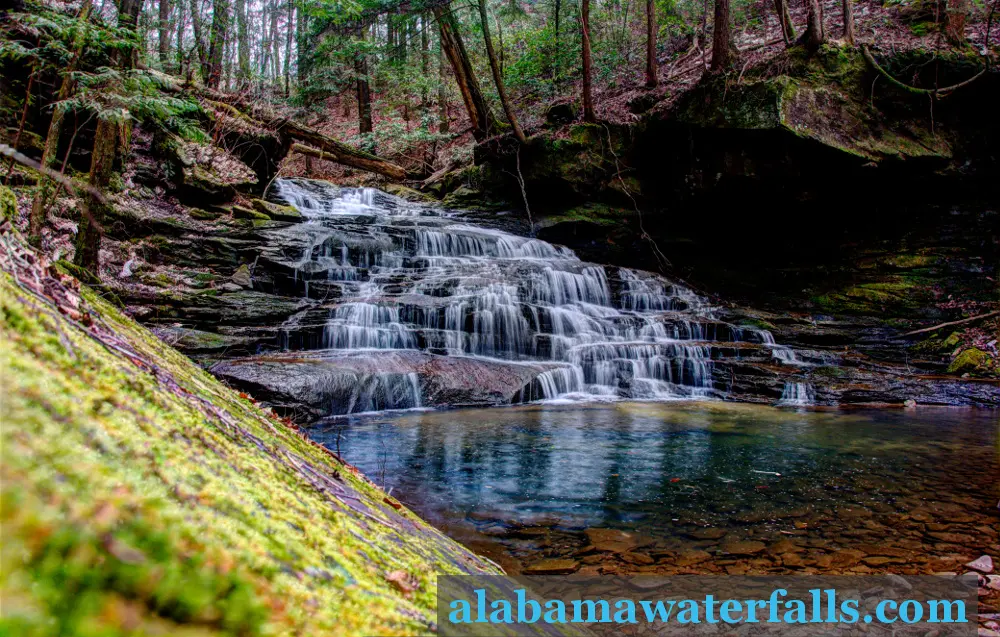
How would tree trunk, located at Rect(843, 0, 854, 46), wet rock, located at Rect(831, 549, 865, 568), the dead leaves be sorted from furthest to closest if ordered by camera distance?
tree trunk, located at Rect(843, 0, 854, 46) < wet rock, located at Rect(831, 549, 865, 568) < the dead leaves

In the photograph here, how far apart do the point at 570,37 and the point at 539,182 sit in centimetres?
739

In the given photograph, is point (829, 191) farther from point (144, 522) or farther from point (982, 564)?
point (144, 522)

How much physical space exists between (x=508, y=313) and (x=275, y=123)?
9.58m

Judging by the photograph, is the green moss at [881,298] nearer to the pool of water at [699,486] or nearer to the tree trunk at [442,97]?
the pool of water at [699,486]

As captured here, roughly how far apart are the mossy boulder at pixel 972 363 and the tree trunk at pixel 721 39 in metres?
8.11

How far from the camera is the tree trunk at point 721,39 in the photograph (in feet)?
40.1

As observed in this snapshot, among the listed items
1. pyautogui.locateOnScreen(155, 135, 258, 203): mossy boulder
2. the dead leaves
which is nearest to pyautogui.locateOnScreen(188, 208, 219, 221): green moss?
pyautogui.locateOnScreen(155, 135, 258, 203): mossy boulder

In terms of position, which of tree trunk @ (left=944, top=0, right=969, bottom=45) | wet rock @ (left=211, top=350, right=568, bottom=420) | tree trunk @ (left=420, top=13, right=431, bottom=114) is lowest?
wet rock @ (left=211, top=350, right=568, bottom=420)

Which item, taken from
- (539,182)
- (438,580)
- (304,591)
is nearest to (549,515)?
(438,580)

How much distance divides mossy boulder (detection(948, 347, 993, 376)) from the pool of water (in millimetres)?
2691

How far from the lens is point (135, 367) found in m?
1.36

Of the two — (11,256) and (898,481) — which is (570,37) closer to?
(898,481)

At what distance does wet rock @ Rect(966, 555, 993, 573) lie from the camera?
10.9 feet

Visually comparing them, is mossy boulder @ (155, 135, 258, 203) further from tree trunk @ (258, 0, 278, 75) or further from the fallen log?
tree trunk @ (258, 0, 278, 75)
